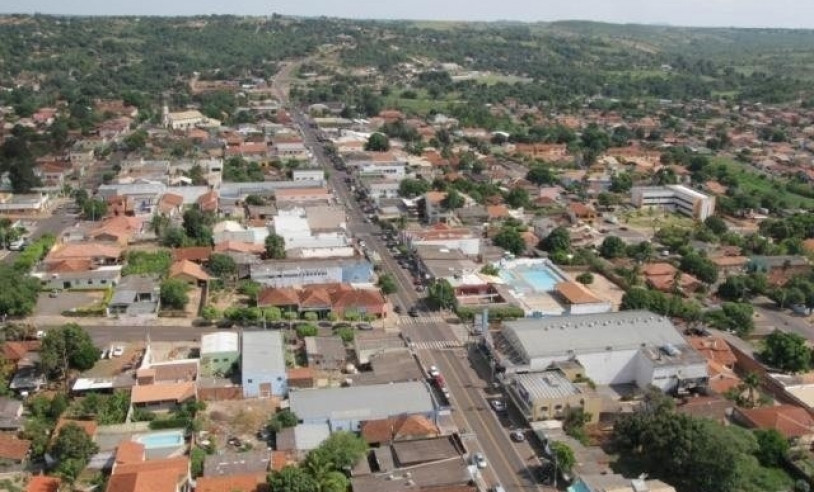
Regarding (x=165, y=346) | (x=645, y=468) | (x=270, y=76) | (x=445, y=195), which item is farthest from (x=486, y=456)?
(x=270, y=76)

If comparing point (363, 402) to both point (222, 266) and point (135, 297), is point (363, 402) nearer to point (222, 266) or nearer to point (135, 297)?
point (135, 297)

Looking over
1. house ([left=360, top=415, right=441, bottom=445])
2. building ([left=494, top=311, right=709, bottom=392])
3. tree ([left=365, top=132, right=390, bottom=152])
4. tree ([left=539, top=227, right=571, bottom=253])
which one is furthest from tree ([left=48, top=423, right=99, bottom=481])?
tree ([left=365, top=132, right=390, bottom=152])

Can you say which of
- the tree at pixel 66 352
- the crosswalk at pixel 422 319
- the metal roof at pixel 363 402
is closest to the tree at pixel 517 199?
the crosswalk at pixel 422 319

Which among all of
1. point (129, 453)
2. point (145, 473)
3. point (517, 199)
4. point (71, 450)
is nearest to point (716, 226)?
point (517, 199)

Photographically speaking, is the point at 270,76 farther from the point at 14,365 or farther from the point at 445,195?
the point at 14,365

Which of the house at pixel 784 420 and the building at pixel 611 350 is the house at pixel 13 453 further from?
the house at pixel 784 420

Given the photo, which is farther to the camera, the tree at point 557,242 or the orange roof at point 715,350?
the tree at point 557,242
